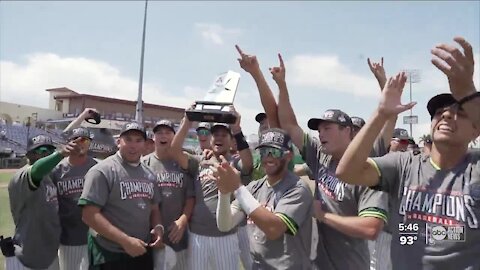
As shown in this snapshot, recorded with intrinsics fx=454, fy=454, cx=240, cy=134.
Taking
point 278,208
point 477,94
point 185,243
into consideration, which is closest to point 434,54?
point 477,94

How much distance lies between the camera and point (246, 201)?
Result: 3.00 metres

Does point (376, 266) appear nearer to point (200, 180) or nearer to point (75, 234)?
point (200, 180)

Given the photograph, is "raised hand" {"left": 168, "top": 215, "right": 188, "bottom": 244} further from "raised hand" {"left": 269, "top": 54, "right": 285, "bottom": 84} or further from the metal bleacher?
the metal bleacher

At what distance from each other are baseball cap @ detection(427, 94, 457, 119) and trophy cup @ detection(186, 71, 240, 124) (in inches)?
52.3

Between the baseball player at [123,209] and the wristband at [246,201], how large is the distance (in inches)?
60.1

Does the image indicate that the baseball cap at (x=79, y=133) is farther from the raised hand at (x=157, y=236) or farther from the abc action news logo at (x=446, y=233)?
the abc action news logo at (x=446, y=233)

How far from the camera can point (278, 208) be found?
3.13 metres

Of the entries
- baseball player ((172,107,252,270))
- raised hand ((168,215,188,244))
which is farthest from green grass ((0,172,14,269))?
baseball player ((172,107,252,270))

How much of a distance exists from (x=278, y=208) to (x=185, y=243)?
2363mm

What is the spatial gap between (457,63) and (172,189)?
3450 mm

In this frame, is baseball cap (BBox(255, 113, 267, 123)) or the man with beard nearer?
the man with beard

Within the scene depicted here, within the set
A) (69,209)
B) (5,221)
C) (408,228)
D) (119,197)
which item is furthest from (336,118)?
(5,221)

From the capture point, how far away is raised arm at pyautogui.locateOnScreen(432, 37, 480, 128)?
7.64ft

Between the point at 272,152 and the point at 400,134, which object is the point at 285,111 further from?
the point at 400,134
